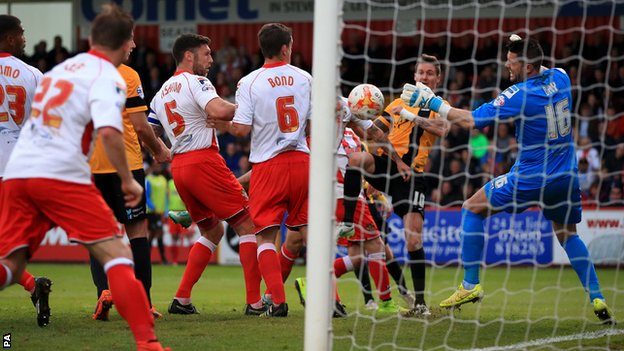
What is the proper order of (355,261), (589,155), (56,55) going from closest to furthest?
(355,261) < (589,155) < (56,55)

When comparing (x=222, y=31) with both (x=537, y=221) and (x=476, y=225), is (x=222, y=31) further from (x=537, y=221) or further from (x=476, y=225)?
(x=476, y=225)

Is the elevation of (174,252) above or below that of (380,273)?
below

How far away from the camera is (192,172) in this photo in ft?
26.5

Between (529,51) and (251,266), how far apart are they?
2892 mm

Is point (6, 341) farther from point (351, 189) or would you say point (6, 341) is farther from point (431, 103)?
point (431, 103)

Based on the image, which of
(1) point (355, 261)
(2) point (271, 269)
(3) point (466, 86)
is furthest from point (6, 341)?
(3) point (466, 86)

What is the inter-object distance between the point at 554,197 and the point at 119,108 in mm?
4024

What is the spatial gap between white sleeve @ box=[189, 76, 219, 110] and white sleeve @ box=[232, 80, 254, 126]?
0.21m

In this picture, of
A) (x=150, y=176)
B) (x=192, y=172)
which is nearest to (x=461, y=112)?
(x=192, y=172)

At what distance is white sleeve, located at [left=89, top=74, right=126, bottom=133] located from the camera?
17.4 ft

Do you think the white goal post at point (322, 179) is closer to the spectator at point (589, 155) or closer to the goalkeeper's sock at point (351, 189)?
the goalkeeper's sock at point (351, 189)

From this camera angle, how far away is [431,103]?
7.16 meters

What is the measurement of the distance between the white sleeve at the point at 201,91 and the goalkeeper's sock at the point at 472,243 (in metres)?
2.31

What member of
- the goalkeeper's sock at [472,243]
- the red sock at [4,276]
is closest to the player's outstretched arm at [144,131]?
the red sock at [4,276]
